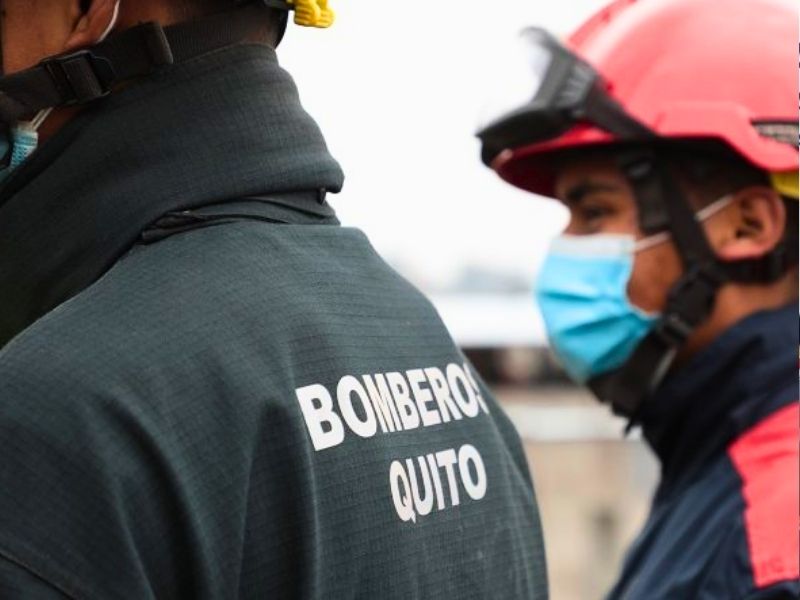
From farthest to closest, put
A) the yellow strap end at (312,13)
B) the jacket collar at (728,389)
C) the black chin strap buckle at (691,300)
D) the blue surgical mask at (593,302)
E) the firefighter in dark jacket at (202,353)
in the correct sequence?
the blue surgical mask at (593,302) → the black chin strap buckle at (691,300) → the jacket collar at (728,389) → the yellow strap end at (312,13) → the firefighter in dark jacket at (202,353)

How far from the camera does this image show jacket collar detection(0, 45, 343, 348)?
1.62m

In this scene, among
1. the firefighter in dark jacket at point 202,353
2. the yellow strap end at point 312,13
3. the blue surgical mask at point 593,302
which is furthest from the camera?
the blue surgical mask at point 593,302

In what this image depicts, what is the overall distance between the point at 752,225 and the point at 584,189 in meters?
0.38

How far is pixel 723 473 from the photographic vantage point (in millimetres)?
2926

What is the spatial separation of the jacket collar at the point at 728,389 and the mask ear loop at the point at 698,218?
0.83 feet

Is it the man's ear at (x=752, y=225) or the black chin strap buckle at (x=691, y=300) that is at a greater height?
the man's ear at (x=752, y=225)

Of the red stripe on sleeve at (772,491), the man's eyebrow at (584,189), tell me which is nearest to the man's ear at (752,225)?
the man's eyebrow at (584,189)

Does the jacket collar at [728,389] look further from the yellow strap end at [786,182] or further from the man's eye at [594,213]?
the man's eye at [594,213]

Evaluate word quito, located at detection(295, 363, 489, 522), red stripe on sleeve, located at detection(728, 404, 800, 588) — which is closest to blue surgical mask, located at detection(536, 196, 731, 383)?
red stripe on sleeve, located at detection(728, 404, 800, 588)

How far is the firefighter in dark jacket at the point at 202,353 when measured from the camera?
55.6 inches

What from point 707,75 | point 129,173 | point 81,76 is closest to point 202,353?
point 129,173

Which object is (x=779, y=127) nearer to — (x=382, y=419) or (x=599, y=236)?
(x=599, y=236)

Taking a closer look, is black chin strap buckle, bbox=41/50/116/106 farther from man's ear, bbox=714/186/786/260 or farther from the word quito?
man's ear, bbox=714/186/786/260

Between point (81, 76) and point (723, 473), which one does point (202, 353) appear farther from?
point (723, 473)
